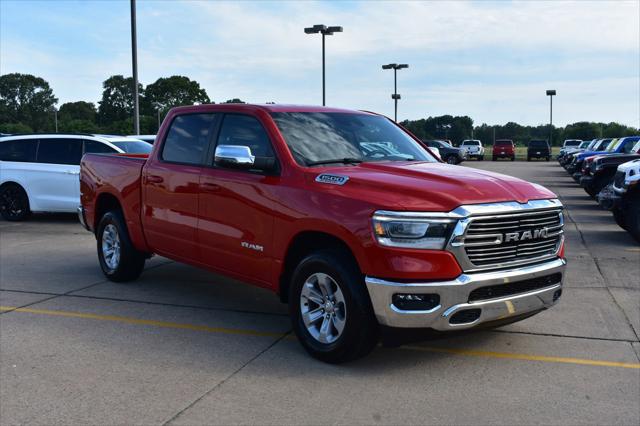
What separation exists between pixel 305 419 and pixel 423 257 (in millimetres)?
1297

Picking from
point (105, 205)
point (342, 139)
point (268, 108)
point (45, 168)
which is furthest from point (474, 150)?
point (268, 108)

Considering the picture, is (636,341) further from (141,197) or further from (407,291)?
(141,197)

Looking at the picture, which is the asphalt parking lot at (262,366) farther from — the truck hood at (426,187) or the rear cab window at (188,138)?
the rear cab window at (188,138)

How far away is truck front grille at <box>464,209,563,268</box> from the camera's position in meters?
4.59

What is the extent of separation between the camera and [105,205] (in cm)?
809

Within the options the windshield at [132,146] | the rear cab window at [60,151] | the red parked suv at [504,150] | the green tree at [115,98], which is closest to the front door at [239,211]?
the windshield at [132,146]

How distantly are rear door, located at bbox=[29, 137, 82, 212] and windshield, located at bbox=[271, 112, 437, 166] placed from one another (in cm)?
846

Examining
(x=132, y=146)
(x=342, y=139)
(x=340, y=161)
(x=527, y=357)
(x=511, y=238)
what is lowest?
(x=527, y=357)

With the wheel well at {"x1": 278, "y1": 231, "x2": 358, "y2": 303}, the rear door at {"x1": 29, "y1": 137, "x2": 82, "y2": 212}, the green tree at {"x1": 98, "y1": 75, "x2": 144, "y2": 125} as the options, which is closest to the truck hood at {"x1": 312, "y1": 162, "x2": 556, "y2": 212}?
the wheel well at {"x1": 278, "y1": 231, "x2": 358, "y2": 303}

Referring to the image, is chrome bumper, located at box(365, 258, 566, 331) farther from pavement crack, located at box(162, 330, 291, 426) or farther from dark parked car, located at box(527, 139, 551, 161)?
dark parked car, located at box(527, 139, 551, 161)

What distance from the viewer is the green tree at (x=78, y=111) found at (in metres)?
121

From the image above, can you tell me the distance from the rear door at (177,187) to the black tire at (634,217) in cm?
737

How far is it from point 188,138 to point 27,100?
402 ft

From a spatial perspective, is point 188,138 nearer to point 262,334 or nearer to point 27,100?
point 262,334
